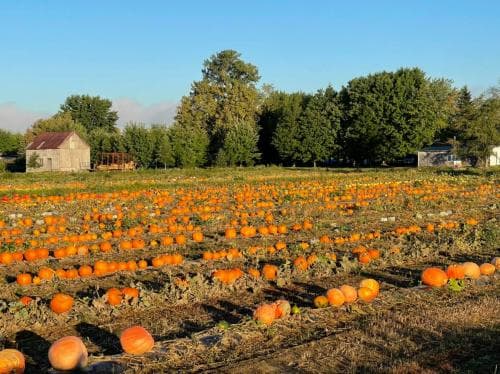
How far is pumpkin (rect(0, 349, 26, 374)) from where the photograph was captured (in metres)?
5.78

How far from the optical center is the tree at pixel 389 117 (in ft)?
205

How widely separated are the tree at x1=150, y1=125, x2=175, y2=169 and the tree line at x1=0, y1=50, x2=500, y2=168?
0.38ft

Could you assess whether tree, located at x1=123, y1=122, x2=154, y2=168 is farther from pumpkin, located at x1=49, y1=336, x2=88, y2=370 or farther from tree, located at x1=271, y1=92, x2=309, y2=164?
pumpkin, located at x1=49, y1=336, x2=88, y2=370

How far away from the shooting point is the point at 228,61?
86.6 meters

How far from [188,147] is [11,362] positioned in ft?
203

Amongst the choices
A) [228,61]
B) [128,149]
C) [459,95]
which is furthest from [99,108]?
[459,95]

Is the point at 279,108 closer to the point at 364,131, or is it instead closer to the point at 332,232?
the point at 364,131

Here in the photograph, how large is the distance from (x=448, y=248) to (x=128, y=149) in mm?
60486

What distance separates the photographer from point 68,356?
595cm

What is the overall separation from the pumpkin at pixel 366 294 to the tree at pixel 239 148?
58.1 meters

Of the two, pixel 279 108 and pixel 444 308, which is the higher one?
pixel 279 108

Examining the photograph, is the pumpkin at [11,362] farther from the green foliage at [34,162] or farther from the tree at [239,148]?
the green foliage at [34,162]

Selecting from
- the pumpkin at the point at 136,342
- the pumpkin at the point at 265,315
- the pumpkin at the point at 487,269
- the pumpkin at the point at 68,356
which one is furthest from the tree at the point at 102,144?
the pumpkin at the point at 68,356

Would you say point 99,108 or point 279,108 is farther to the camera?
point 99,108
